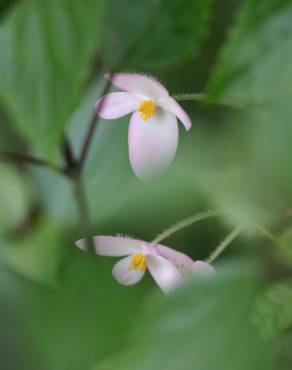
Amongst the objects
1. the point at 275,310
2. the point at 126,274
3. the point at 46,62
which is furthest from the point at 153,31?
the point at 275,310

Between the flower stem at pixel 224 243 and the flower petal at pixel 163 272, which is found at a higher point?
the flower petal at pixel 163 272

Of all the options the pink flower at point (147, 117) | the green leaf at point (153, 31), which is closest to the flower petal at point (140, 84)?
the pink flower at point (147, 117)

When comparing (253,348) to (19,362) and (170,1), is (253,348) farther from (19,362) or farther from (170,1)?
(170,1)

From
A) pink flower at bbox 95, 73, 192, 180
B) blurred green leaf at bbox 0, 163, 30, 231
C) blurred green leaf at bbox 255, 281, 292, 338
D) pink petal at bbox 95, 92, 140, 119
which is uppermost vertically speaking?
blurred green leaf at bbox 0, 163, 30, 231

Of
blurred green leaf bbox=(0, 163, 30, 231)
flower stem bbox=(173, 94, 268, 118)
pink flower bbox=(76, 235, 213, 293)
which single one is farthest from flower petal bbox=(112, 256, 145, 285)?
blurred green leaf bbox=(0, 163, 30, 231)

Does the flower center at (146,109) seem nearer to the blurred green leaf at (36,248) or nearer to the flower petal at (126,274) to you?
the flower petal at (126,274)

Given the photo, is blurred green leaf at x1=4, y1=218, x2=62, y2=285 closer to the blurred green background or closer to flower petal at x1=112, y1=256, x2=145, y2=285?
the blurred green background

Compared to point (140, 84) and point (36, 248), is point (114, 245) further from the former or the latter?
point (36, 248)

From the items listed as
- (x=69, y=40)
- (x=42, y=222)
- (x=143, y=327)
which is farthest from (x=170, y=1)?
(x=143, y=327)
